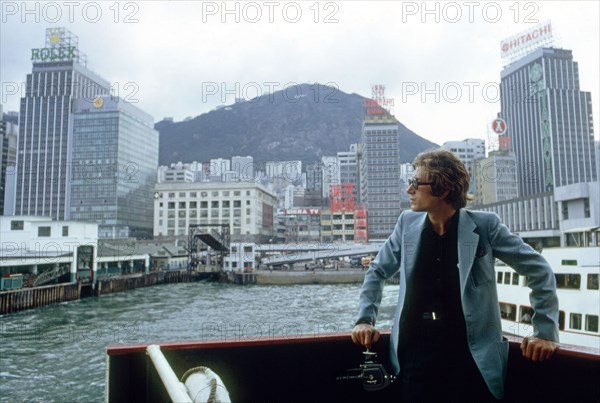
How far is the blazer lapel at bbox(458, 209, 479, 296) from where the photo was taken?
5.61ft

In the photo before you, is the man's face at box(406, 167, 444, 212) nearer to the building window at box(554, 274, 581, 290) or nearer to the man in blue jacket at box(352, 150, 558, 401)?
the man in blue jacket at box(352, 150, 558, 401)

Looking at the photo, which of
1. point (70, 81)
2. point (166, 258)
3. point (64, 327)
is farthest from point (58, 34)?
point (64, 327)

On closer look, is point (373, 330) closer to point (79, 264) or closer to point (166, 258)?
point (79, 264)

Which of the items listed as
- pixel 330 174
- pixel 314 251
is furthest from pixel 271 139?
pixel 314 251

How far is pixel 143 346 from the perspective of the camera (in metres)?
2.02

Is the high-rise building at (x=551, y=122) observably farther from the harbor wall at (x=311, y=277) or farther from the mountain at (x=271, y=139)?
the mountain at (x=271, y=139)

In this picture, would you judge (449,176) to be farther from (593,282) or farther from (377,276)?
(593,282)

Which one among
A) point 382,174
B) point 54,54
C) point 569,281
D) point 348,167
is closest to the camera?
point 569,281

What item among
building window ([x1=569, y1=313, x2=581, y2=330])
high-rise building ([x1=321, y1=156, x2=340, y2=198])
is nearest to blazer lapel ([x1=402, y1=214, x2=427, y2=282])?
building window ([x1=569, y1=313, x2=581, y2=330])

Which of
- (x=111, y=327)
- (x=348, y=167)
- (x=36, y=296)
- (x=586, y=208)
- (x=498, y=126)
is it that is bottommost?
(x=111, y=327)

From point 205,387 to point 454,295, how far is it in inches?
40.7

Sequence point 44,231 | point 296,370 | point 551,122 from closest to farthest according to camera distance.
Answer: point 296,370 < point 44,231 < point 551,122

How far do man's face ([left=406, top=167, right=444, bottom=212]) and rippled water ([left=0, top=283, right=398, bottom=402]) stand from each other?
285 cm

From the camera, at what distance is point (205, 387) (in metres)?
1.58
